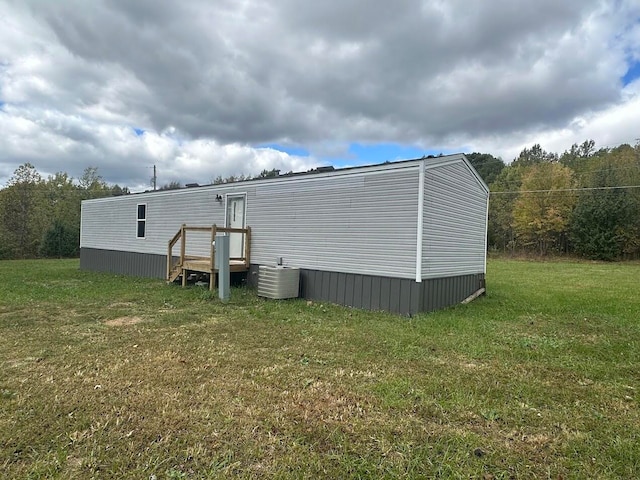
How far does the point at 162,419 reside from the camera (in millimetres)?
2645

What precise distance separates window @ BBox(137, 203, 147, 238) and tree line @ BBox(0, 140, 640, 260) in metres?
7.66

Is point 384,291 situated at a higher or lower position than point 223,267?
lower

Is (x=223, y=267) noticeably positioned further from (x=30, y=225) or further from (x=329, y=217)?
(x=30, y=225)

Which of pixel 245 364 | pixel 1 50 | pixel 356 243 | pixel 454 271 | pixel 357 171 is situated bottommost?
pixel 245 364

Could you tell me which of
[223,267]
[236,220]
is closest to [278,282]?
[223,267]

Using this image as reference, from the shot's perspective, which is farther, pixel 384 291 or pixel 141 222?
pixel 141 222

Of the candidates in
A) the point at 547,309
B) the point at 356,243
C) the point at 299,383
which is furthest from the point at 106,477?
the point at 547,309

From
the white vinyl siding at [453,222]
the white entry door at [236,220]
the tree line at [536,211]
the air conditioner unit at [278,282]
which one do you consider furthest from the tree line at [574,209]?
the air conditioner unit at [278,282]

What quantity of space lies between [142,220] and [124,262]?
180 cm

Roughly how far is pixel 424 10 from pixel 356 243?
4.90m

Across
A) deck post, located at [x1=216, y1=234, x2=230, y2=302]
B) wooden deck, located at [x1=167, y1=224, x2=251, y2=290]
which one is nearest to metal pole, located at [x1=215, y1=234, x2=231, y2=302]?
deck post, located at [x1=216, y1=234, x2=230, y2=302]

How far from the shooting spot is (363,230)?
7328 mm

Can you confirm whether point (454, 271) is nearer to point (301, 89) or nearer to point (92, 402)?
point (92, 402)

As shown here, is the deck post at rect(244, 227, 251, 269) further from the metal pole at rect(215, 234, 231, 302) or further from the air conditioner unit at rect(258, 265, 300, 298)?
the metal pole at rect(215, 234, 231, 302)
